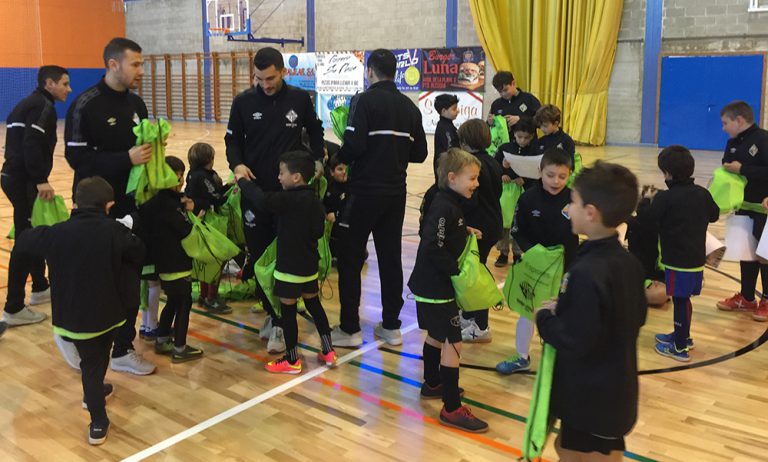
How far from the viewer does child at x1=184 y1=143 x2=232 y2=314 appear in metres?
4.96

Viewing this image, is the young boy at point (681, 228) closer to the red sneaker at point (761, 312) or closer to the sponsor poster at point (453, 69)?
the red sneaker at point (761, 312)

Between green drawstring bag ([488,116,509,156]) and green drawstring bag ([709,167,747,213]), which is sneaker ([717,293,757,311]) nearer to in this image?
green drawstring bag ([709,167,747,213])

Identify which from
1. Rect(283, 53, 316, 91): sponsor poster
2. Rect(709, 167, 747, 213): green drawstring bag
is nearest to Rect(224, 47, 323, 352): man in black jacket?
Rect(709, 167, 747, 213): green drawstring bag

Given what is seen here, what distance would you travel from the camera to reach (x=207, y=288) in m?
5.34

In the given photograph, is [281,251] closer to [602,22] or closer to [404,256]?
[404,256]

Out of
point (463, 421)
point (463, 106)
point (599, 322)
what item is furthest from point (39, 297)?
point (463, 106)

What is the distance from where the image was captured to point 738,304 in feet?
17.0

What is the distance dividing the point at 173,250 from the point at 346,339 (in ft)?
4.08

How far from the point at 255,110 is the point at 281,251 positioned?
2.98 feet

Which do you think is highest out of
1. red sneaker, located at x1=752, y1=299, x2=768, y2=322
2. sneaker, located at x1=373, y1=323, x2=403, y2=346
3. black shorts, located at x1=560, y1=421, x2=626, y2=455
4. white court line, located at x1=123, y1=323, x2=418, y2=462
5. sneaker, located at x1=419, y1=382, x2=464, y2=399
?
black shorts, located at x1=560, y1=421, x2=626, y2=455

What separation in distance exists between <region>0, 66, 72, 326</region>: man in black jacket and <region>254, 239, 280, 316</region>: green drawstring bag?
165cm

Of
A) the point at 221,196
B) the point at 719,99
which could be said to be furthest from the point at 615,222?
the point at 719,99

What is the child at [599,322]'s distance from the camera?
2061 millimetres

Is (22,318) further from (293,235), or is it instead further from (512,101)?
(512,101)
